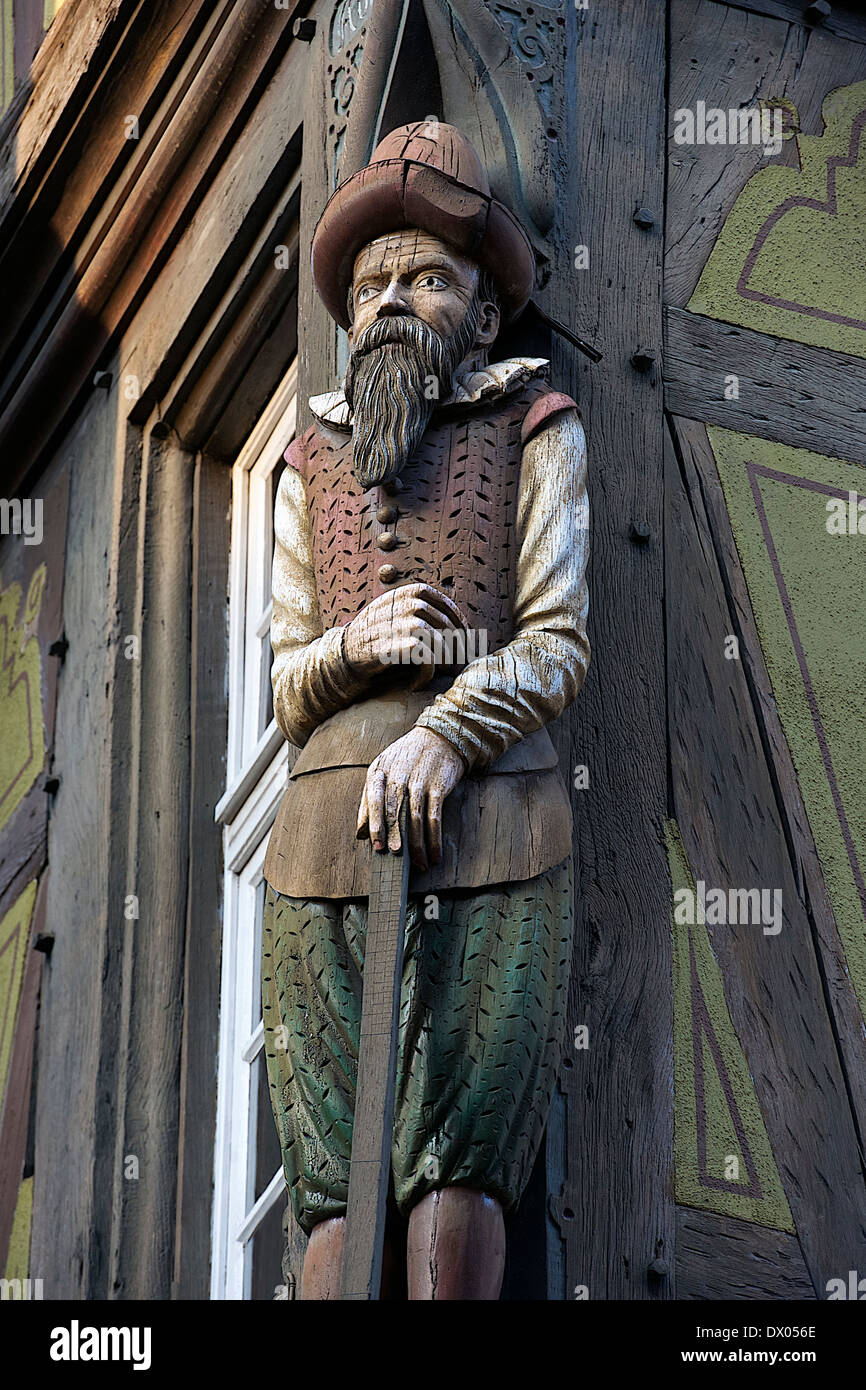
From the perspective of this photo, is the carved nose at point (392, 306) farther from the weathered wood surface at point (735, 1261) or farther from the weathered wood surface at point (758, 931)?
the weathered wood surface at point (735, 1261)

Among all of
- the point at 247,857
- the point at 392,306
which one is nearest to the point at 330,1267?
the point at 392,306

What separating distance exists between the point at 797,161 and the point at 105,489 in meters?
1.95

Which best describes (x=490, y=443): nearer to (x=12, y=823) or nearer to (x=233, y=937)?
(x=233, y=937)

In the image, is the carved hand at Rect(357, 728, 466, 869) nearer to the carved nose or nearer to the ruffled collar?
the ruffled collar

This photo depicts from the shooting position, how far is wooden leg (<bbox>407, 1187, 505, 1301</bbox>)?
371cm

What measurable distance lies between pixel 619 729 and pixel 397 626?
2.43 feet

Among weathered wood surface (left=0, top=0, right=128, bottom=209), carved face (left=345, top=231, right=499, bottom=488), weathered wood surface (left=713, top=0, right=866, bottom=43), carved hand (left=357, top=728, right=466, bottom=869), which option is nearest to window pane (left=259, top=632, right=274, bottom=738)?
carved face (left=345, top=231, right=499, bottom=488)

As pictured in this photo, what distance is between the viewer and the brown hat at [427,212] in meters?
4.19

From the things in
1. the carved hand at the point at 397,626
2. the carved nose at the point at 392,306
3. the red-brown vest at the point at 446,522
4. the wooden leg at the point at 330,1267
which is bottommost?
the wooden leg at the point at 330,1267

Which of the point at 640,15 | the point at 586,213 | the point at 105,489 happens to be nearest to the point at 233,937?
the point at 105,489

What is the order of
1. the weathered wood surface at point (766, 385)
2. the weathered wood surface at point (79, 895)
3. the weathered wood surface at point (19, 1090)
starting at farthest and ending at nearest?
the weathered wood surface at point (19, 1090)
the weathered wood surface at point (79, 895)
the weathered wood surface at point (766, 385)

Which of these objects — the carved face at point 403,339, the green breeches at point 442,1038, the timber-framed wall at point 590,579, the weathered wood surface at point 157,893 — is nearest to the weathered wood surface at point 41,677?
the timber-framed wall at point 590,579

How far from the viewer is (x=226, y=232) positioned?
5.81 meters

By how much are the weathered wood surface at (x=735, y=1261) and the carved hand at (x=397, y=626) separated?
114 cm
